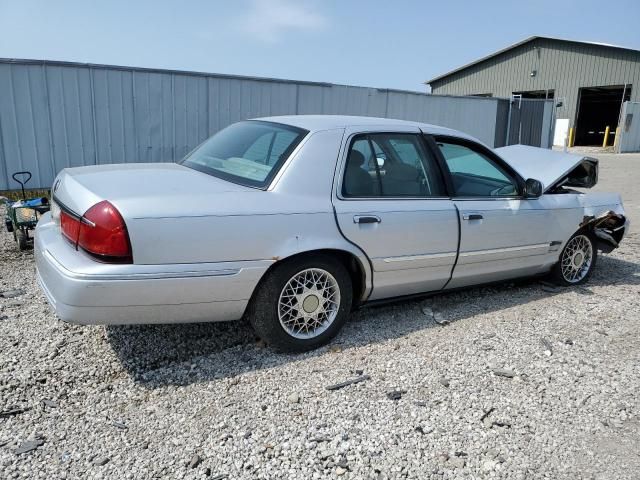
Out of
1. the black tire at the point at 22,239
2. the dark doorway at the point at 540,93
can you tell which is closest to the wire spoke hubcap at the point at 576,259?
the black tire at the point at 22,239

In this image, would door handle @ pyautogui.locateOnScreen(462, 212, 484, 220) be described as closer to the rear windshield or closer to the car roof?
the car roof

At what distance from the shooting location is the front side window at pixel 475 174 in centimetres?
418

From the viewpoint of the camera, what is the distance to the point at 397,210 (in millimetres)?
3605

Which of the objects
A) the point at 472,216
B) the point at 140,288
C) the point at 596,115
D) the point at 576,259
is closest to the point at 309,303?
the point at 140,288

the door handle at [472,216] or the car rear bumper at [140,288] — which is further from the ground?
the door handle at [472,216]

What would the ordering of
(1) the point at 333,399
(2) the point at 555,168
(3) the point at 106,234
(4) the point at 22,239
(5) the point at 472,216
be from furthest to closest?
1. (4) the point at 22,239
2. (2) the point at 555,168
3. (5) the point at 472,216
4. (1) the point at 333,399
5. (3) the point at 106,234

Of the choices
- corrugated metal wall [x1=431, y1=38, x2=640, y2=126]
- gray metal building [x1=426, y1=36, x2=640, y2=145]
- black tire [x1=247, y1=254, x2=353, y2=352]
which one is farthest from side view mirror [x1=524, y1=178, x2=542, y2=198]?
corrugated metal wall [x1=431, y1=38, x2=640, y2=126]

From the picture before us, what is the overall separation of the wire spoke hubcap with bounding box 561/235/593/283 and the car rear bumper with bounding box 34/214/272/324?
3265 millimetres

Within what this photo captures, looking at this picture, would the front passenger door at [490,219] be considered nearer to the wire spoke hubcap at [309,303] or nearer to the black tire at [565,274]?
the black tire at [565,274]

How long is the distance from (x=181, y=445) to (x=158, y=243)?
1029mm

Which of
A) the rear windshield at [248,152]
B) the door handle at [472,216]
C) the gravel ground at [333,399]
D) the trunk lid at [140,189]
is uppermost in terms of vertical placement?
the rear windshield at [248,152]

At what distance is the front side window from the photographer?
418 centimetres

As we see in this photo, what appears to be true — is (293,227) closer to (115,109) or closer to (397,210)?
(397,210)

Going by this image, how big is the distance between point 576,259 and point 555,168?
3.00 ft
